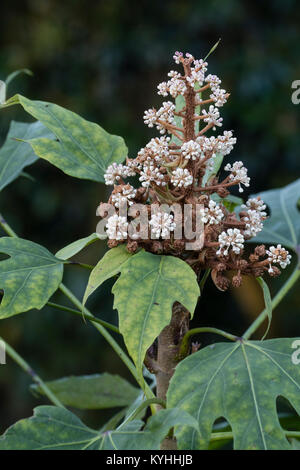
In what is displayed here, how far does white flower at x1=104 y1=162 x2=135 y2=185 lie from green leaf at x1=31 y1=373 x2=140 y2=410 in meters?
0.45

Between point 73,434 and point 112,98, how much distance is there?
8.36 ft

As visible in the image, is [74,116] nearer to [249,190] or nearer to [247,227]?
[247,227]

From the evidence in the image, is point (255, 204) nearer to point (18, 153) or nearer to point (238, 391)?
point (238, 391)

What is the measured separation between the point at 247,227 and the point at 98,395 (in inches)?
19.6

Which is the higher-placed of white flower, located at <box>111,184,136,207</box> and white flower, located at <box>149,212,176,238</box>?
white flower, located at <box>111,184,136,207</box>

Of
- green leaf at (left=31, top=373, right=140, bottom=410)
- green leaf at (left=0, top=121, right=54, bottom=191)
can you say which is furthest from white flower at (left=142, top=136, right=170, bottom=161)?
green leaf at (left=31, top=373, right=140, bottom=410)

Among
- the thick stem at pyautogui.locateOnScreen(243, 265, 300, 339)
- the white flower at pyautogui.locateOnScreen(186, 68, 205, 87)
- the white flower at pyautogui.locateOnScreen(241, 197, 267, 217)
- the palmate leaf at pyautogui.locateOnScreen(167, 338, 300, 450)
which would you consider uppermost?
the white flower at pyautogui.locateOnScreen(186, 68, 205, 87)

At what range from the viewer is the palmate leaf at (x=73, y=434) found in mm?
595

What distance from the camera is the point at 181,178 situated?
66 centimetres

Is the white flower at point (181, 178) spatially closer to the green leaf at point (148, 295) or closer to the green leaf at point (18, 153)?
the green leaf at point (148, 295)

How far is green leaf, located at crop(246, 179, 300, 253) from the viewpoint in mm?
1074

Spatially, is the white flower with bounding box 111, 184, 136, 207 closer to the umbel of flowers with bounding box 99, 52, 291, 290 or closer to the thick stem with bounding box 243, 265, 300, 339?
the umbel of flowers with bounding box 99, 52, 291, 290

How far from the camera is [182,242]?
2.18ft
